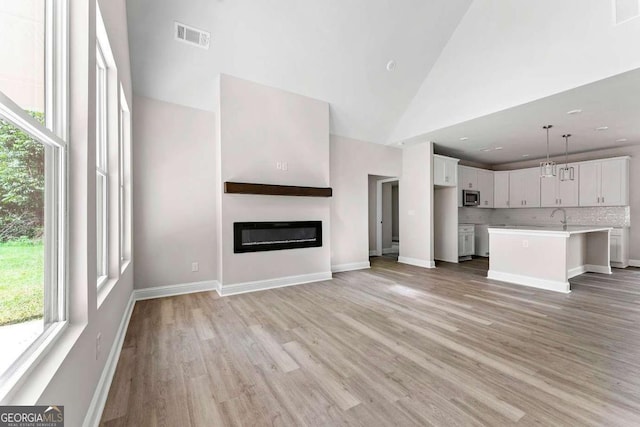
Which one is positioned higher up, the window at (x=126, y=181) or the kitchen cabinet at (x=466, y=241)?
the window at (x=126, y=181)

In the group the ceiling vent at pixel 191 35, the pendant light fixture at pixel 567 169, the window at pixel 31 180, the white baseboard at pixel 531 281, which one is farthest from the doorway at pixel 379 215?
the window at pixel 31 180

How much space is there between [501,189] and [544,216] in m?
1.21

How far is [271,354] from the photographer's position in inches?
88.7

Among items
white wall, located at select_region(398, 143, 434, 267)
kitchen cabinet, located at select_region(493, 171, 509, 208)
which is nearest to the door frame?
white wall, located at select_region(398, 143, 434, 267)

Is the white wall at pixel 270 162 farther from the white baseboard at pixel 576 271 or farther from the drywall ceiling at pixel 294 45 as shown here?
the white baseboard at pixel 576 271

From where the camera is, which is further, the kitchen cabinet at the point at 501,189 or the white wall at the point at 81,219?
the kitchen cabinet at the point at 501,189

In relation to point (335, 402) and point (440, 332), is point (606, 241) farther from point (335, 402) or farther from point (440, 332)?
point (335, 402)

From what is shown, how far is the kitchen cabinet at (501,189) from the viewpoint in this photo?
24.1 ft

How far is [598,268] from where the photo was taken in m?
5.29

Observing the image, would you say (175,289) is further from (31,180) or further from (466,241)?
(466,241)

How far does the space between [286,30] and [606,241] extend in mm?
6816

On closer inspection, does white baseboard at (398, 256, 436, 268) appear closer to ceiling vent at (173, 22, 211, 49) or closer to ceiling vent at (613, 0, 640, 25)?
ceiling vent at (613, 0, 640, 25)

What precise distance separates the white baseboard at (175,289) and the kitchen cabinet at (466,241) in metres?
5.48

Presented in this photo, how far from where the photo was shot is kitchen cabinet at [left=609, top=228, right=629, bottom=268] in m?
5.63
